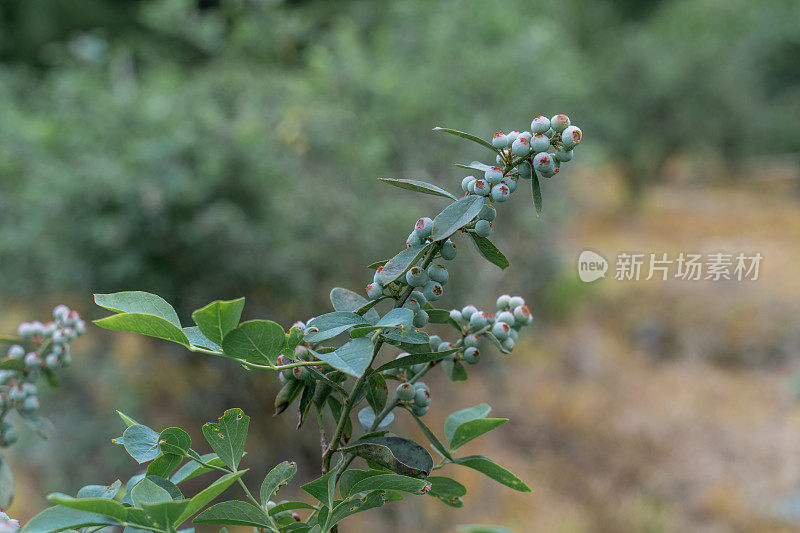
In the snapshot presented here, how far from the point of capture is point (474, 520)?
2.55m

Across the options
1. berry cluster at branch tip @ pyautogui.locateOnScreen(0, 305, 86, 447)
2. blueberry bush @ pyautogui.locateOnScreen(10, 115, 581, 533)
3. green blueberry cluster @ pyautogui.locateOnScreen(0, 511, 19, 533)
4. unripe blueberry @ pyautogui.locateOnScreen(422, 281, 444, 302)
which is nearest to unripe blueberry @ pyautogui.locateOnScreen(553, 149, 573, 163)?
blueberry bush @ pyautogui.locateOnScreen(10, 115, 581, 533)

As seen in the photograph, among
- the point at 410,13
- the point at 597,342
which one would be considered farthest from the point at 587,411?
the point at 410,13

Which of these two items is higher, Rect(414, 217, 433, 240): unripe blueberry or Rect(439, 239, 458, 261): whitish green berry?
Rect(414, 217, 433, 240): unripe blueberry

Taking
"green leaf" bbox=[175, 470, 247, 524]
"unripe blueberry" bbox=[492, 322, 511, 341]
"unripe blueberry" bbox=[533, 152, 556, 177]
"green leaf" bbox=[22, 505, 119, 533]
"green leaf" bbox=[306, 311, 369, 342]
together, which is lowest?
"green leaf" bbox=[22, 505, 119, 533]

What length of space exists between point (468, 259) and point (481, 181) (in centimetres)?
265

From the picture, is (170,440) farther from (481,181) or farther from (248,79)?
(248,79)

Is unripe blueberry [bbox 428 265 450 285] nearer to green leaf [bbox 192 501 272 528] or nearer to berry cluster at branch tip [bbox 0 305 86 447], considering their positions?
green leaf [bbox 192 501 272 528]

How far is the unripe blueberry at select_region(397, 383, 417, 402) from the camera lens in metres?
0.42

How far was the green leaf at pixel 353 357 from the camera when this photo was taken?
0.34 m

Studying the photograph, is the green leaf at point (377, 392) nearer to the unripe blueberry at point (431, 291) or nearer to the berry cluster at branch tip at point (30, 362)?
the unripe blueberry at point (431, 291)

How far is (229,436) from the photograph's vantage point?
1.25 ft

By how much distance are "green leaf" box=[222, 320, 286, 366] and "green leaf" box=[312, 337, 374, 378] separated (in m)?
0.02

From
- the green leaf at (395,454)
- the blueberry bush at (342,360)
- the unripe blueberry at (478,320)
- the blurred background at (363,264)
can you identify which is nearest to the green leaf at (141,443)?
the blueberry bush at (342,360)

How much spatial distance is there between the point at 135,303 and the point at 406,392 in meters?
0.17
